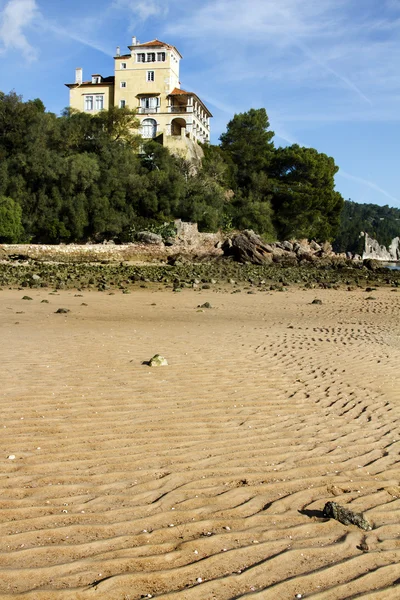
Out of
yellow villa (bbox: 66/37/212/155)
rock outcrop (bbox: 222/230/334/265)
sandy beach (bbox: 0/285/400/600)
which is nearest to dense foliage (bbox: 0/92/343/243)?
yellow villa (bbox: 66/37/212/155)

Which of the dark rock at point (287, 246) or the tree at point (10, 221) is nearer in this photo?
the tree at point (10, 221)

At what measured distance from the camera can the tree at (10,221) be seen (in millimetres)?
44344

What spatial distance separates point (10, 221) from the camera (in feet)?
147

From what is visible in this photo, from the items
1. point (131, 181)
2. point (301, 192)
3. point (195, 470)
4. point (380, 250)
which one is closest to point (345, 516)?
point (195, 470)

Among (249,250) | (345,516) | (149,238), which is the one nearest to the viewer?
(345,516)

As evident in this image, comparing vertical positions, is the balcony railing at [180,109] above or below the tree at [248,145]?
above

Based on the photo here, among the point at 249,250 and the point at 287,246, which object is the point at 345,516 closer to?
the point at 249,250

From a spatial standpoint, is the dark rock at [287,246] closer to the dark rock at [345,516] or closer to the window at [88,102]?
the window at [88,102]

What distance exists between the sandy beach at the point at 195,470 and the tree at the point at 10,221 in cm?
3679

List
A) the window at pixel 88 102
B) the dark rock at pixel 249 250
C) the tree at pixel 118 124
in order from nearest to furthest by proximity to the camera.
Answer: the dark rock at pixel 249 250 < the tree at pixel 118 124 < the window at pixel 88 102

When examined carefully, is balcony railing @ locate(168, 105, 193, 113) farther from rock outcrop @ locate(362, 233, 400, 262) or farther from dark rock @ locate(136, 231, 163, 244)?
rock outcrop @ locate(362, 233, 400, 262)

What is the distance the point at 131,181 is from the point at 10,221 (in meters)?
13.1

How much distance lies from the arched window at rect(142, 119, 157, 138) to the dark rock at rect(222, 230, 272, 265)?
1151 inches

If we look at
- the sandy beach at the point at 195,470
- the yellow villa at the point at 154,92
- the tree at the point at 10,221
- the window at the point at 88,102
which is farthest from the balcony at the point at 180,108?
the sandy beach at the point at 195,470
